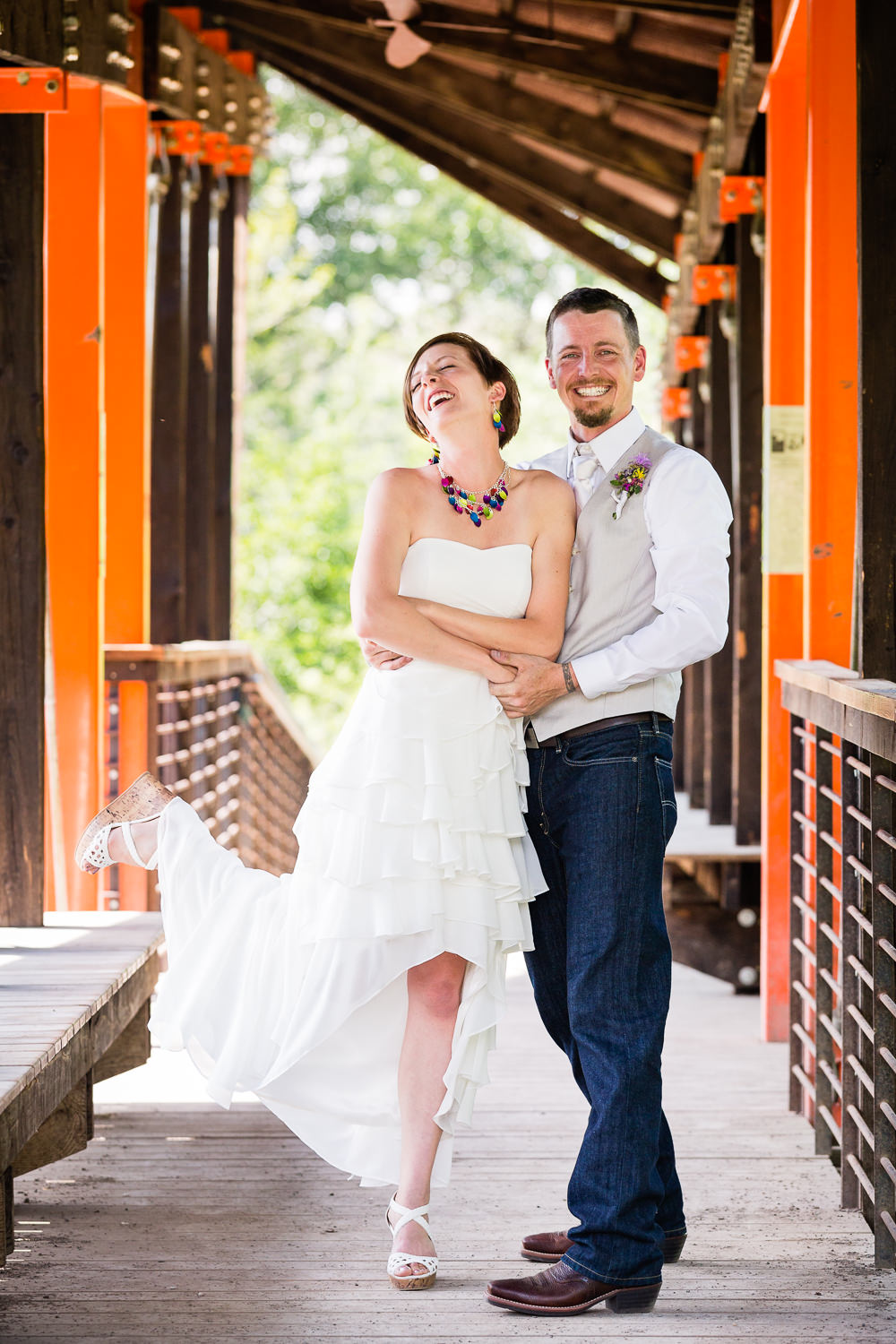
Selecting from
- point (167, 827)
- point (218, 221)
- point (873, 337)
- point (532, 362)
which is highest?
point (532, 362)

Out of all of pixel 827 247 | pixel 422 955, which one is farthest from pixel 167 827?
pixel 827 247

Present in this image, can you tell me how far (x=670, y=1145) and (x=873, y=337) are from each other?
5.52 feet

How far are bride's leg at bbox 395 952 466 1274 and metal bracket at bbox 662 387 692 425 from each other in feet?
22.4

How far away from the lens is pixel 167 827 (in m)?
3.29

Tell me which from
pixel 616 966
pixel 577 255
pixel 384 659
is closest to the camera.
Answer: pixel 616 966

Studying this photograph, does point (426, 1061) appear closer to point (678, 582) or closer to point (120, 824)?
point (120, 824)

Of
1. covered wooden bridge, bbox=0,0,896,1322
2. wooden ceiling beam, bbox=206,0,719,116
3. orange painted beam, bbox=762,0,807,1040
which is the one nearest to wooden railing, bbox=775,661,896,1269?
covered wooden bridge, bbox=0,0,896,1322

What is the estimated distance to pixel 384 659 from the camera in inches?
118

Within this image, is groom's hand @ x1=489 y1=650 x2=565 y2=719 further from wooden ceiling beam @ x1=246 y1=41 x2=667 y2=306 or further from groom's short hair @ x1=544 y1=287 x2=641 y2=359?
wooden ceiling beam @ x1=246 y1=41 x2=667 y2=306

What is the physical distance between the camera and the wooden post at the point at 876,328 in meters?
3.14

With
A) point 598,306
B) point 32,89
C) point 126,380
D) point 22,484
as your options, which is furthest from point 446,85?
point 598,306

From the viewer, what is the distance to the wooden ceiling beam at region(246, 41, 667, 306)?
28.8 ft

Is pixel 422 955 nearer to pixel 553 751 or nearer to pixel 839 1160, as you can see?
pixel 553 751

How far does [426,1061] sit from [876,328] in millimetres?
1741
